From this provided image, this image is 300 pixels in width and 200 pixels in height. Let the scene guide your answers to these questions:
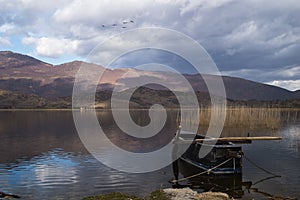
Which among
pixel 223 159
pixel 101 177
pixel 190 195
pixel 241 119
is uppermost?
pixel 241 119

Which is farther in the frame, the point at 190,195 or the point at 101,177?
the point at 101,177

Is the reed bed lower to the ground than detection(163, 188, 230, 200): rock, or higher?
higher

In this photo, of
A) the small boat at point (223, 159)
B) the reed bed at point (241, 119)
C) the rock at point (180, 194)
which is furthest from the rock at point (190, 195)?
the reed bed at point (241, 119)

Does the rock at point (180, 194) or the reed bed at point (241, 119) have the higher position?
the reed bed at point (241, 119)

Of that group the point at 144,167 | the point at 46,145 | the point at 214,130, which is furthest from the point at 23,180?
the point at 214,130

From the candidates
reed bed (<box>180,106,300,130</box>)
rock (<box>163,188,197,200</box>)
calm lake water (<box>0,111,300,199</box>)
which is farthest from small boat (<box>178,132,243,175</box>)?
reed bed (<box>180,106,300,130</box>)

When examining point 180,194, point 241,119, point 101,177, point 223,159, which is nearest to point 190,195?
point 180,194

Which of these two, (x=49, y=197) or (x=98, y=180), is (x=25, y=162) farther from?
(x=49, y=197)

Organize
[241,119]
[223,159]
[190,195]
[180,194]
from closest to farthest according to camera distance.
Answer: [190,195], [180,194], [223,159], [241,119]

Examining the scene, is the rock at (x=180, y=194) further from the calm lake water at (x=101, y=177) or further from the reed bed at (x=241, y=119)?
the reed bed at (x=241, y=119)

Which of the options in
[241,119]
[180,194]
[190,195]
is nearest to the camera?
[190,195]

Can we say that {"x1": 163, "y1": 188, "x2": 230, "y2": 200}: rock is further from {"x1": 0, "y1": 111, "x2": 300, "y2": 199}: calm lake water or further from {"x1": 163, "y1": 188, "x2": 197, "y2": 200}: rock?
{"x1": 0, "y1": 111, "x2": 300, "y2": 199}: calm lake water

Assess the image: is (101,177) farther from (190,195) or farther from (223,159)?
(223,159)

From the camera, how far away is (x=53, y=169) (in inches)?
869
